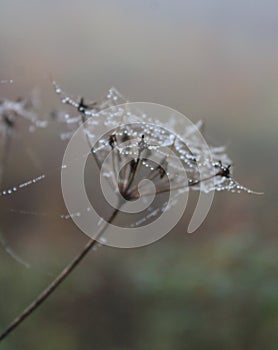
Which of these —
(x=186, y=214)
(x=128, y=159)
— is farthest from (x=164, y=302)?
(x=186, y=214)

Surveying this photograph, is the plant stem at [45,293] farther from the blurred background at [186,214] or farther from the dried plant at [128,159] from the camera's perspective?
the blurred background at [186,214]

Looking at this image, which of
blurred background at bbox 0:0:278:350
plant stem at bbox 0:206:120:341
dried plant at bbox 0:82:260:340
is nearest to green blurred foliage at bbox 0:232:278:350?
blurred background at bbox 0:0:278:350

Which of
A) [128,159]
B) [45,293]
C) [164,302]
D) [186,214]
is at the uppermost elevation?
[186,214]

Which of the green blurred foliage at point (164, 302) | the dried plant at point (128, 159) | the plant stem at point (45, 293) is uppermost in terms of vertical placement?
the green blurred foliage at point (164, 302)

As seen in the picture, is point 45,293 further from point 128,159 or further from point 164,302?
point 164,302

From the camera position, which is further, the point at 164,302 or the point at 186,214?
the point at 186,214

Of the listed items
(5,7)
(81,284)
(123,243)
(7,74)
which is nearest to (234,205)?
(123,243)

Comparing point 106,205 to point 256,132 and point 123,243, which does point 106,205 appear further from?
point 256,132

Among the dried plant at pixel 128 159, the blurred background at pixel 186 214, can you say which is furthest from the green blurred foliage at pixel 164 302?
→ the dried plant at pixel 128 159
